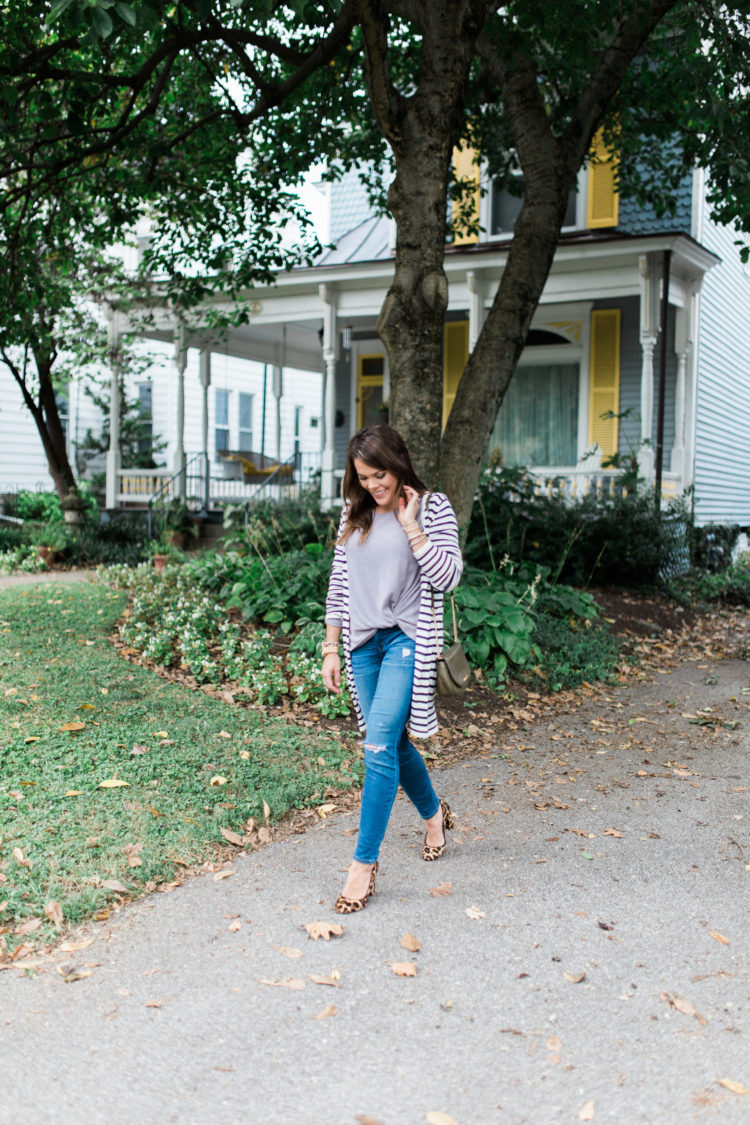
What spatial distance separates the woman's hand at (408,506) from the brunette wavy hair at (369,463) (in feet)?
0.12

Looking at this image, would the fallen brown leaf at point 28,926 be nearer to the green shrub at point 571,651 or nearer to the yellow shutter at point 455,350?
the green shrub at point 571,651

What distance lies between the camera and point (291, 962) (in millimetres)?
3252

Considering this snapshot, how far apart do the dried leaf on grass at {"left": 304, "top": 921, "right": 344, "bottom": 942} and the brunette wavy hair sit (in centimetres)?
147

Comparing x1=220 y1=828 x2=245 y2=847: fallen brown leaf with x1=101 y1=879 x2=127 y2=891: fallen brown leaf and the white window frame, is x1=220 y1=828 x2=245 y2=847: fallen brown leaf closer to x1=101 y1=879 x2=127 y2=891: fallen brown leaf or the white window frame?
x1=101 y1=879 x2=127 y2=891: fallen brown leaf

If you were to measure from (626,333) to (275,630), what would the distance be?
9589 millimetres

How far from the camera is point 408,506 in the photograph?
3.68 metres

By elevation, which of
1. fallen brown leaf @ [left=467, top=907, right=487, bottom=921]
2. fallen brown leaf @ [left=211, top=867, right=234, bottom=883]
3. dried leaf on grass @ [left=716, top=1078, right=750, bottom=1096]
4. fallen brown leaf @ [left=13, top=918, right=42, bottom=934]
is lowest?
fallen brown leaf @ [left=211, top=867, right=234, bottom=883]

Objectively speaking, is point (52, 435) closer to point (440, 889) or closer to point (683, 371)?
point (683, 371)

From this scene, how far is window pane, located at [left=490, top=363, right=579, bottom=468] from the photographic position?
1573 cm

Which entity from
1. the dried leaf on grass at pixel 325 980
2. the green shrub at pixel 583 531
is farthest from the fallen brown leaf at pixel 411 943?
the green shrub at pixel 583 531

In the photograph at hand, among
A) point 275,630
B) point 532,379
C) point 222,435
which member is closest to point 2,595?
point 275,630

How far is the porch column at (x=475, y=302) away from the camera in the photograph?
→ 14.3 metres

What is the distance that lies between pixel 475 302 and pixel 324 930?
1226cm

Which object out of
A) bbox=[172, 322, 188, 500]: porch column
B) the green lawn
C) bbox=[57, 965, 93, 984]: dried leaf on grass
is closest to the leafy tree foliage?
the green lawn
